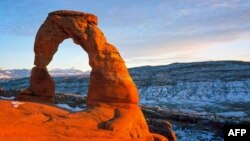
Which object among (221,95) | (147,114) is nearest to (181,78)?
(221,95)

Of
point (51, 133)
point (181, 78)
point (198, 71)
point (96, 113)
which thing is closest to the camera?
point (51, 133)

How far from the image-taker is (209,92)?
98.7 metres

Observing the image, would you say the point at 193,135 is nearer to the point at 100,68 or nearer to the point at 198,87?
the point at 100,68

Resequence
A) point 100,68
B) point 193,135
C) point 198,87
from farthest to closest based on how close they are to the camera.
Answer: point 198,87
point 193,135
point 100,68

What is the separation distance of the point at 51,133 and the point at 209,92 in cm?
8626

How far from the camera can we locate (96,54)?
792 inches

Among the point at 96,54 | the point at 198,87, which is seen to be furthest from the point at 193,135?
the point at 198,87

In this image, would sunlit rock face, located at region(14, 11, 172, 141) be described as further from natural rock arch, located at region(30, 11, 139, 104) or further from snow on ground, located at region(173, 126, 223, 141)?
snow on ground, located at region(173, 126, 223, 141)

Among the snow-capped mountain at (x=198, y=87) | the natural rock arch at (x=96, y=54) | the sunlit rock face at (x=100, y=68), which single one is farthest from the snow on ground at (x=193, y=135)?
the snow-capped mountain at (x=198, y=87)

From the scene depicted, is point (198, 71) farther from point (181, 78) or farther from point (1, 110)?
point (1, 110)

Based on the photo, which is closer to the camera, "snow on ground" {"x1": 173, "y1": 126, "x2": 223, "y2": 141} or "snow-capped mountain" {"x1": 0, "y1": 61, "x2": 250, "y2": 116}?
"snow on ground" {"x1": 173, "y1": 126, "x2": 223, "y2": 141}

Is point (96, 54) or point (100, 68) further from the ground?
point (96, 54)

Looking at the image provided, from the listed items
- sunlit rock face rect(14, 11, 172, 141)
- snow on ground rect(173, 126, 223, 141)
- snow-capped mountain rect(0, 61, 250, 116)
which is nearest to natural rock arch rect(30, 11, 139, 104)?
sunlit rock face rect(14, 11, 172, 141)

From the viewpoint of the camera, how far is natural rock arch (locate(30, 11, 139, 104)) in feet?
65.6
